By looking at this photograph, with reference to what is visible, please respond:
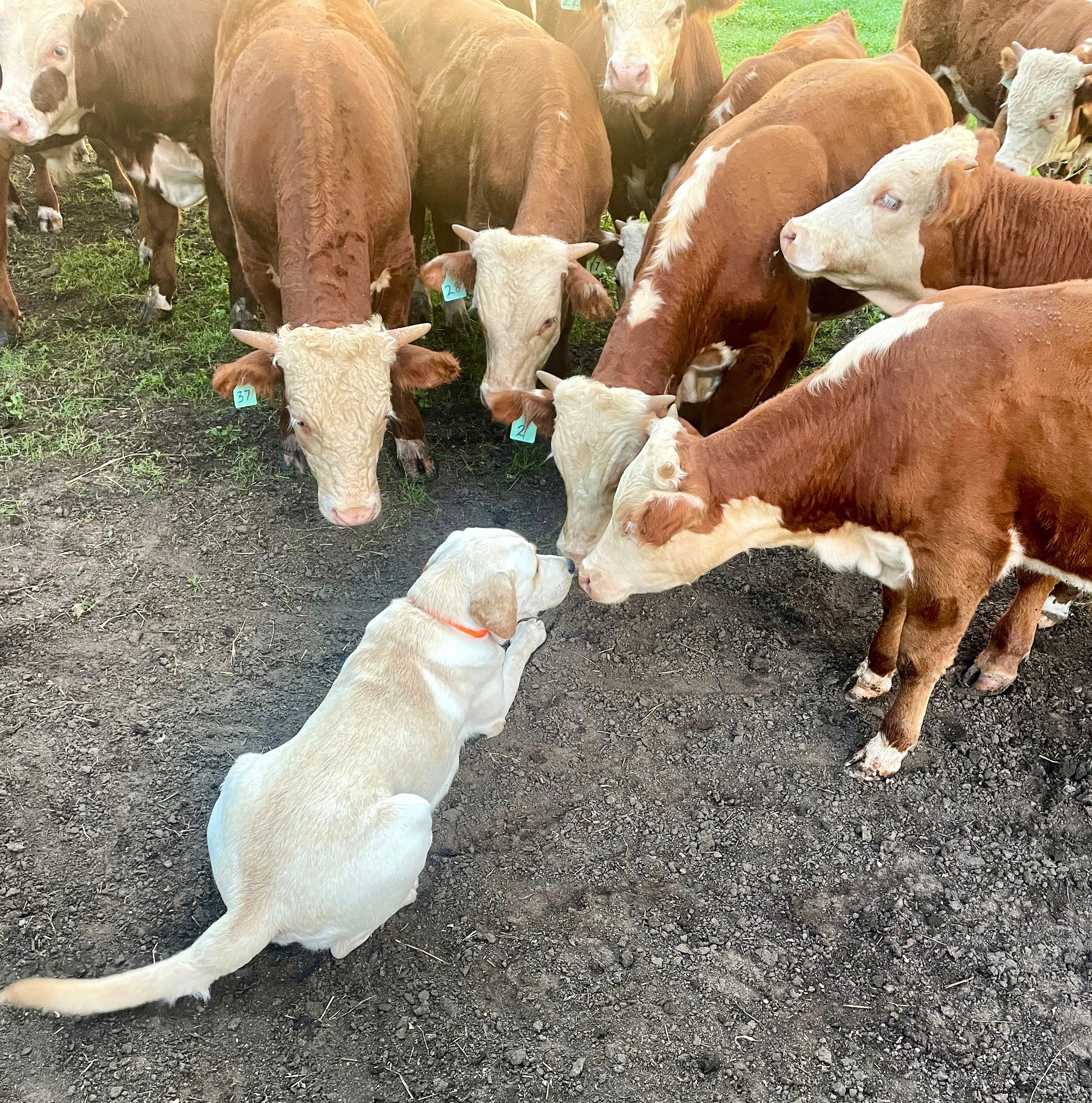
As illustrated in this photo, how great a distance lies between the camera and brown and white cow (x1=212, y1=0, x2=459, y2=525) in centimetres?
459

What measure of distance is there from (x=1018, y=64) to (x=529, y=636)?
22.2ft

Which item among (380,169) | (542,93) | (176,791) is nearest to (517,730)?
(176,791)

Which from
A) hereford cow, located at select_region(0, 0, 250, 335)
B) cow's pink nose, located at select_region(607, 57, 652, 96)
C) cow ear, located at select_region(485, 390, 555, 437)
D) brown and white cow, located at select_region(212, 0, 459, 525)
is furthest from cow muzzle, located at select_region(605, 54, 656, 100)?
hereford cow, located at select_region(0, 0, 250, 335)

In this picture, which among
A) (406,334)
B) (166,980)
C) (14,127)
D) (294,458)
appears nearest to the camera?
(166,980)

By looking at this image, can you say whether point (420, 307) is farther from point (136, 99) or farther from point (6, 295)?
point (6, 295)

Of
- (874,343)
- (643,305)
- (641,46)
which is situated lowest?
(643,305)

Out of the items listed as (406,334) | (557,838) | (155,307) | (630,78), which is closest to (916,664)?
(557,838)

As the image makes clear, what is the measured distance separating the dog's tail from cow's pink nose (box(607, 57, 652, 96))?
Answer: 512 centimetres

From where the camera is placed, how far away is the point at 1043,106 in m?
7.38

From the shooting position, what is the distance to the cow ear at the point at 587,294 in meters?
4.99

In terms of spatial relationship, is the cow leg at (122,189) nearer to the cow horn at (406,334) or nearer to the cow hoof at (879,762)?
the cow horn at (406,334)

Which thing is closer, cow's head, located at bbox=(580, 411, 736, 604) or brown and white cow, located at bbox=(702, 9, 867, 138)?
cow's head, located at bbox=(580, 411, 736, 604)

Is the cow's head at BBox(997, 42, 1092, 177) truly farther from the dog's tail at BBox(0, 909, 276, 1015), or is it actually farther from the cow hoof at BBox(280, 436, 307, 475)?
the dog's tail at BBox(0, 909, 276, 1015)

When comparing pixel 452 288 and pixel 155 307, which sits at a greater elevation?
pixel 452 288
